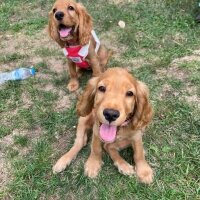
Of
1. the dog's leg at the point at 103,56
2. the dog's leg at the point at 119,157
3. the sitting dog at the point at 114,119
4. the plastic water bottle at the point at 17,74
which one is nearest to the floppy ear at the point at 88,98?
the sitting dog at the point at 114,119

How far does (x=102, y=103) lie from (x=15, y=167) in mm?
1542

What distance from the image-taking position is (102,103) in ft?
11.5

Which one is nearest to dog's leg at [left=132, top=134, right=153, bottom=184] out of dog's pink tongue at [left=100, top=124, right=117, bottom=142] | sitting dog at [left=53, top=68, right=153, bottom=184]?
sitting dog at [left=53, top=68, right=153, bottom=184]

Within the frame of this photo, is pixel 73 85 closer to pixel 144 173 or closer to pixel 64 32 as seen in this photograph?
pixel 64 32

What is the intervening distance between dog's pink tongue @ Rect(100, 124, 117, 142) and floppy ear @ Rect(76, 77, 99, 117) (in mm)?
354

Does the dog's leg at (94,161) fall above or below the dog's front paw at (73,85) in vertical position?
above

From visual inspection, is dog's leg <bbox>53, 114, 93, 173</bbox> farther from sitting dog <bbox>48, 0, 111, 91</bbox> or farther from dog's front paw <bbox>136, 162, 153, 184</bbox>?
sitting dog <bbox>48, 0, 111, 91</bbox>

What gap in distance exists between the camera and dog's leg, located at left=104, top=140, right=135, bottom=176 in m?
4.13

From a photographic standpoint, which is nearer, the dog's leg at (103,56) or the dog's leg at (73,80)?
the dog's leg at (73,80)

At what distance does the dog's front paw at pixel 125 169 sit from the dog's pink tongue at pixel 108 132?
1.75 feet

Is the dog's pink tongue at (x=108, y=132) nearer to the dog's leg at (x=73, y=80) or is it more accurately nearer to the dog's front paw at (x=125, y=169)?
the dog's front paw at (x=125, y=169)

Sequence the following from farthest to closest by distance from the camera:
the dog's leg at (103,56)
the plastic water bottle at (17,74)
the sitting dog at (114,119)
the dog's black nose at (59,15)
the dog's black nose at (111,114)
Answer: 1. the plastic water bottle at (17,74)
2. the dog's leg at (103,56)
3. the dog's black nose at (59,15)
4. the sitting dog at (114,119)
5. the dog's black nose at (111,114)

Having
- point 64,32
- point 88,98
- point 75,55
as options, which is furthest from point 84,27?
point 88,98

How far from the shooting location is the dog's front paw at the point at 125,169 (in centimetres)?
413
